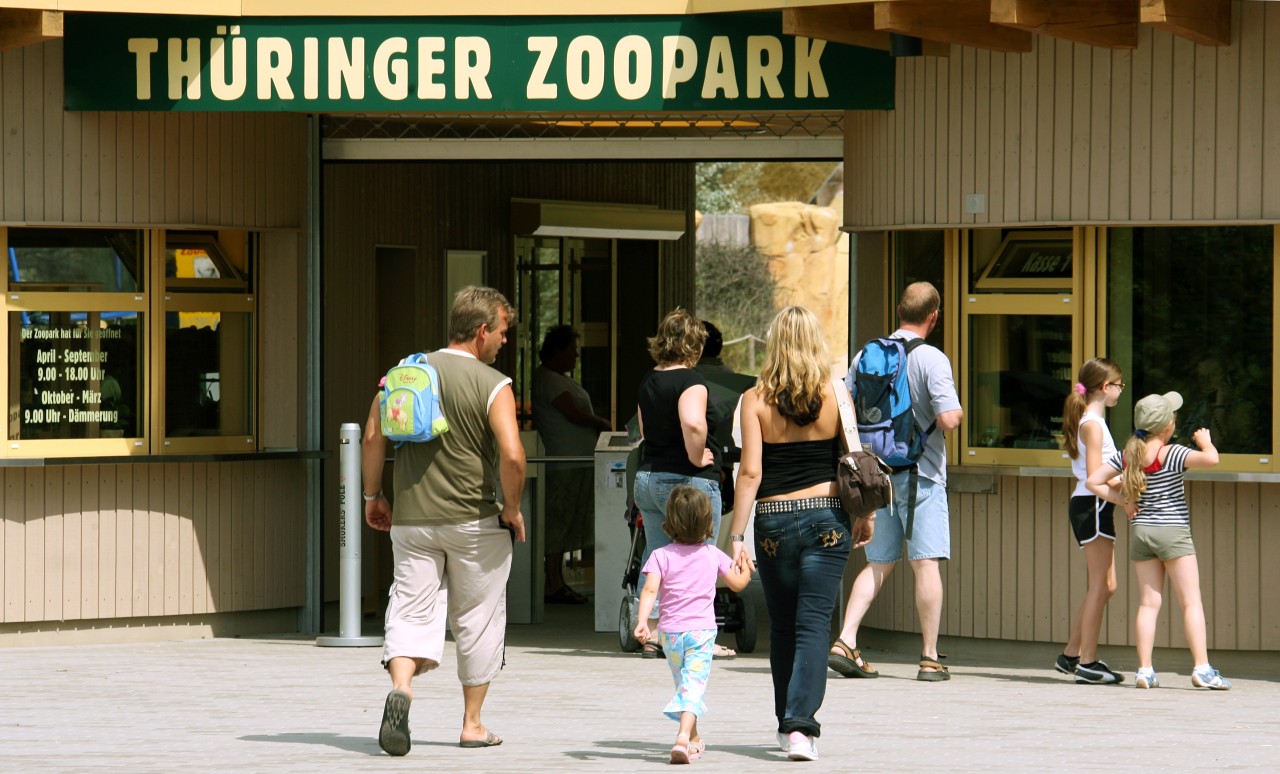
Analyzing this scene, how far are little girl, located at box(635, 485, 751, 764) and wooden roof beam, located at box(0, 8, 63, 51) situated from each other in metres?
4.59

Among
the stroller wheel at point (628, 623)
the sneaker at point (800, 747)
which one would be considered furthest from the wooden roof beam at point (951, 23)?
the sneaker at point (800, 747)

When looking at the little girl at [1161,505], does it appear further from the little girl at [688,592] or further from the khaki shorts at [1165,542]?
the little girl at [688,592]

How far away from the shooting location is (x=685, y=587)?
7117 mm

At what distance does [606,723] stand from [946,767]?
5.31ft

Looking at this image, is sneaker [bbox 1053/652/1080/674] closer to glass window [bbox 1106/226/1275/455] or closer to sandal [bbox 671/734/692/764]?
glass window [bbox 1106/226/1275/455]

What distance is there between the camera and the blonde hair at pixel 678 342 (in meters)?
9.77

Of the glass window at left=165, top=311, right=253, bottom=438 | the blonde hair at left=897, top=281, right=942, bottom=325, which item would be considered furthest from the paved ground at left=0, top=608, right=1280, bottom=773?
the blonde hair at left=897, top=281, right=942, bottom=325

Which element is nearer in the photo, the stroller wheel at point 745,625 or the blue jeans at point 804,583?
the blue jeans at point 804,583

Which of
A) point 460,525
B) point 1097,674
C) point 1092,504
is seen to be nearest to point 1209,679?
point 1097,674

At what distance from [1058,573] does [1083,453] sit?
851mm

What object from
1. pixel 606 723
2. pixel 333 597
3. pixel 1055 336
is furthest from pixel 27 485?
pixel 1055 336

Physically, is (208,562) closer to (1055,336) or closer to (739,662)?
(739,662)

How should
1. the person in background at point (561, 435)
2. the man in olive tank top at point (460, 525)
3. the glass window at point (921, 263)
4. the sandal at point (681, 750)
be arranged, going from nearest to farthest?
the sandal at point (681, 750) < the man in olive tank top at point (460, 525) < the glass window at point (921, 263) < the person in background at point (561, 435)

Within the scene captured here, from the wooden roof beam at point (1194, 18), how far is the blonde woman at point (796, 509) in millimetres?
2624
